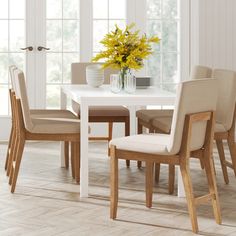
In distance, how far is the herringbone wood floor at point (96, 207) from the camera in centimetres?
418

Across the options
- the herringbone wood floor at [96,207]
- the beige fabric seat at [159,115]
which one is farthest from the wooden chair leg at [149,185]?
the beige fabric seat at [159,115]

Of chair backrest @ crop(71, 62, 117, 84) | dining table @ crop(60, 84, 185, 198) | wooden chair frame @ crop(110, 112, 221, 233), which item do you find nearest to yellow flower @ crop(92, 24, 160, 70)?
dining table @ crop(60, 84, 185, 198)

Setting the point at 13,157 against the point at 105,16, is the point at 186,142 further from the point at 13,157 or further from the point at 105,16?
the point at 105,16

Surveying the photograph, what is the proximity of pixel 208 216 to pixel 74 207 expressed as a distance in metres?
0.92

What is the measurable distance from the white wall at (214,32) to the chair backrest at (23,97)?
10.2 feet

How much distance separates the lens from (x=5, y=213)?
4.54 m

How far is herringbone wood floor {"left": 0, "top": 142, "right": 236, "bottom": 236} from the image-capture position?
4180 millimetres

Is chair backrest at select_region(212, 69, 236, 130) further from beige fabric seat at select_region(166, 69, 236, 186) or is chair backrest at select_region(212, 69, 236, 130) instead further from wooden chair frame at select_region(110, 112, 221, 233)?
wooden chair frame at select_region(110, 112, 221, 233)

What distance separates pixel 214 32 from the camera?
7.74 meters

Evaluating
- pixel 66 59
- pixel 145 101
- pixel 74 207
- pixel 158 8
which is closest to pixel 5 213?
pixel 74 207

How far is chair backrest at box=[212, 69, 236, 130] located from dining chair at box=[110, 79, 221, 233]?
1.02 m

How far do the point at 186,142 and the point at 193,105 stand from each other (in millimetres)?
229

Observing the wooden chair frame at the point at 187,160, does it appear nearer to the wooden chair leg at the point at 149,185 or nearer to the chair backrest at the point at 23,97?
the wooden chair leg at the point at 149,185

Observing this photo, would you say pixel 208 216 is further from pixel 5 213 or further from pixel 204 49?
pixel 204 49
